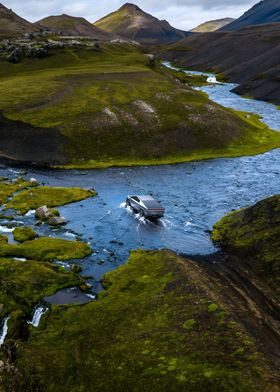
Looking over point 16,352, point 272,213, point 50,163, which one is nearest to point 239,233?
point 272,213

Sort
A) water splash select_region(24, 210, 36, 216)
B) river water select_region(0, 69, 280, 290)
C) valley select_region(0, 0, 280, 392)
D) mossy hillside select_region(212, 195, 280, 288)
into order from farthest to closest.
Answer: water splash select_region(24, 210, 36, 216) < river water select_region(0, 69, 280, 290) < mossy hillside select_region(212, 195, 280, 288) < valley select_region(0, 0, 280, 392)

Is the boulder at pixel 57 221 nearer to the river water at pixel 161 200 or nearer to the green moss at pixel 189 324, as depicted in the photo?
the river water at pixel 161 200

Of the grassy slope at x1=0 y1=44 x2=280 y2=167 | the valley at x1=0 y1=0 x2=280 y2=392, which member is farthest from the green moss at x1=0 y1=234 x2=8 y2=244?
the grassy slope at x1=0 y1=44 x2=280 y2=167

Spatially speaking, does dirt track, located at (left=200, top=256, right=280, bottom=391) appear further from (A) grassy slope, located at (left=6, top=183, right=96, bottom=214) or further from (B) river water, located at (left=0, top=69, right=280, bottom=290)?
(A) grassy slope, located at (left=6, top=183, right=96, bottom=214)

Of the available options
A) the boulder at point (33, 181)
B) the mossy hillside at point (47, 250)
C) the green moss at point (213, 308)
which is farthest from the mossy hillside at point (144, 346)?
the boulder at point (33, 181)

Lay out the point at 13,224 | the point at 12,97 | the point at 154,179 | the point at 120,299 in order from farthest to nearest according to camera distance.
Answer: the point at 12,97 → the point at 154,179 → the point at 13,224 → the point at 120,299

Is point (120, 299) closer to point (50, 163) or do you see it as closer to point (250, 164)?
point (50, 163)
